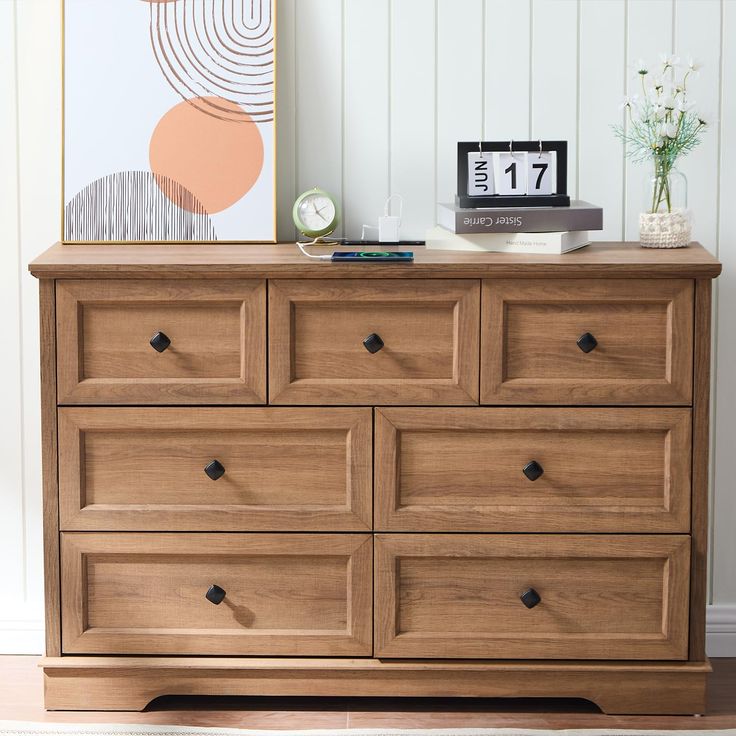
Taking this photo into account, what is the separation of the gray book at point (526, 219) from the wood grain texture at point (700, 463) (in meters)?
0.27

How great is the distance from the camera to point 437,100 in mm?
2387

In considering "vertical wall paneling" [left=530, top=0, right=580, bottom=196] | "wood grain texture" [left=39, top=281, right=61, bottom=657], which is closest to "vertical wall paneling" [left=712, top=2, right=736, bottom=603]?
"vertical wall paneling" [left=530, top=0, right=580, bottom=196]

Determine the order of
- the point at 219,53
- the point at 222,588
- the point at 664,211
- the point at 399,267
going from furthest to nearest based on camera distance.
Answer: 1. the point at 219,53
2. the point at 664,211
3. the point at 222,588
4. the point at 399,267

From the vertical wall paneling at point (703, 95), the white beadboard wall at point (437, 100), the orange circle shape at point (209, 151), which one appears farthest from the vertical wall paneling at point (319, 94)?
the vertical wall paneling at point (703, 95)

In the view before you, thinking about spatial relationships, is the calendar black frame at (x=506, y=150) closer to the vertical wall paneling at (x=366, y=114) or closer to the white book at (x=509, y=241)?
the white book at (x=509, y=241)

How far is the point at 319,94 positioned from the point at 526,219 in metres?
0.59

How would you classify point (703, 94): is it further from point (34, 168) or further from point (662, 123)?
point (34, 168)

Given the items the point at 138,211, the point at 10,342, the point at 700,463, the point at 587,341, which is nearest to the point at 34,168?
the point at 138,211

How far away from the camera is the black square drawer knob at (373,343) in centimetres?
203

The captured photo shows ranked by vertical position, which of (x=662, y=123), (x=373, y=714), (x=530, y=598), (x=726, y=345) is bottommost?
(x=373, y=714)

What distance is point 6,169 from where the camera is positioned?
7.93 feet

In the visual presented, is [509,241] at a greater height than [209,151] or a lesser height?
lesser

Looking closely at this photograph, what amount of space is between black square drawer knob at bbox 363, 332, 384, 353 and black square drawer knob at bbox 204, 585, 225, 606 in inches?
21.7

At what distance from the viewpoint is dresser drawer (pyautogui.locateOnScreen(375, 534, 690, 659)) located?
2.08m
